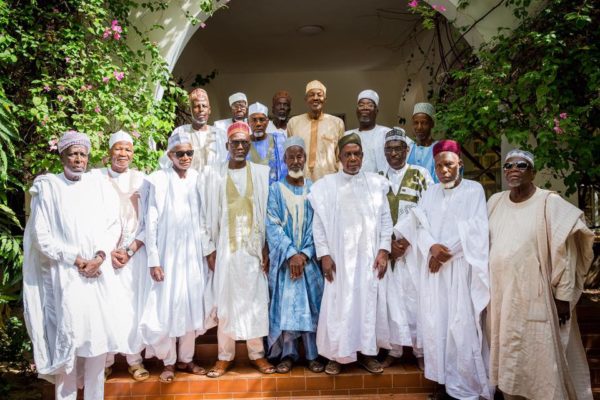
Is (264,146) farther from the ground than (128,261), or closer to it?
farther from the ground

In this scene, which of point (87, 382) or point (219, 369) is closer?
point (87, 382)

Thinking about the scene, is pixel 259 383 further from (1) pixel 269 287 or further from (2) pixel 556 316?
(2) pixel 556 316

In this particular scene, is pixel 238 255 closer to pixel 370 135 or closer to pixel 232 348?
pixel 232 348

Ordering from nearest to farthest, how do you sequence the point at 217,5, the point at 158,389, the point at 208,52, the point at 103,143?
the point at 158,389 → the point at 103,143 → the point at 217,5 → the point at 208,52

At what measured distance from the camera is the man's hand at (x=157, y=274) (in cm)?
416

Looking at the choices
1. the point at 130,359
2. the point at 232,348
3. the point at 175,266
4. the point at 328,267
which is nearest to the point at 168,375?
the point at 130,359

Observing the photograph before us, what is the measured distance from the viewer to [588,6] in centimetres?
422

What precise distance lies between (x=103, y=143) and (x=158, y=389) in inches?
89.6

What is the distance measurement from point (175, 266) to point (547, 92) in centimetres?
332

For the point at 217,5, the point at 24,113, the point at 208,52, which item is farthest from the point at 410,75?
the point at 24,113

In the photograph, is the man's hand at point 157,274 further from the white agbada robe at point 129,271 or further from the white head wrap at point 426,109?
the white head wrap at point 426,109

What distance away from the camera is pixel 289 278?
4.32 m

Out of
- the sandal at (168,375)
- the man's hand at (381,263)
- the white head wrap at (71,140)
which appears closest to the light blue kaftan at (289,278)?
the man's hand at (381,263)

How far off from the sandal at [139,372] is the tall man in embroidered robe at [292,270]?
1.03m
